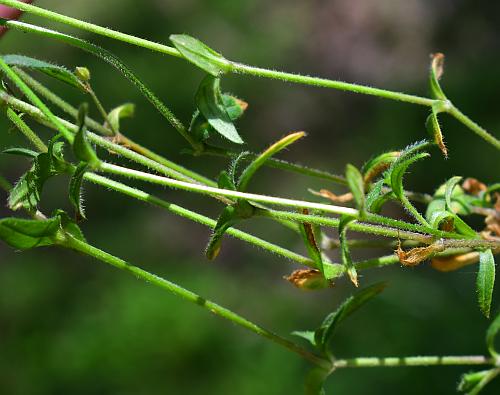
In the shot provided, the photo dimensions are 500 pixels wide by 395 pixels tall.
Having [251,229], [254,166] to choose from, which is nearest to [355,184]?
[254,166]

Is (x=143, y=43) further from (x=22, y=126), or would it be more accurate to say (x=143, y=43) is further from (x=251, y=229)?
(x=251, y=229)

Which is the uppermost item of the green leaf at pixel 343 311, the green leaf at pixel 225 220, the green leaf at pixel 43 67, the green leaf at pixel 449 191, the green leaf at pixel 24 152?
the green leaf at pixel 43 67

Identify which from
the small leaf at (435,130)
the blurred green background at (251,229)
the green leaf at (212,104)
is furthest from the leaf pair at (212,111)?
the blurred green background at (251,229)

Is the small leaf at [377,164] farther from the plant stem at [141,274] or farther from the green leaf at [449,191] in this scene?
the plant stem at [141,274]

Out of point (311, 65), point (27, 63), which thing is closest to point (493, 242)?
point (27, 63)

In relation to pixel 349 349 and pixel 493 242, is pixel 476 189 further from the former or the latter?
pixel 349 349

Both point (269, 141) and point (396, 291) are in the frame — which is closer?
point (396, 291)
